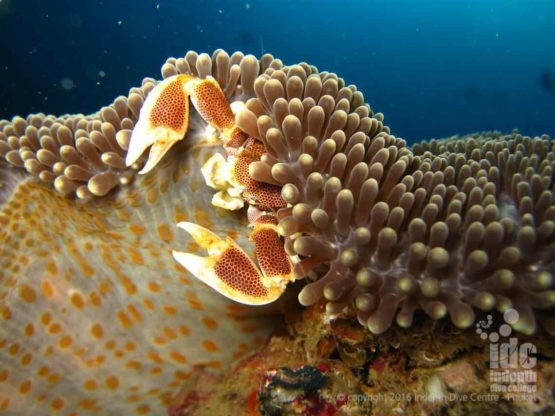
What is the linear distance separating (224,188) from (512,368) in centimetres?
237

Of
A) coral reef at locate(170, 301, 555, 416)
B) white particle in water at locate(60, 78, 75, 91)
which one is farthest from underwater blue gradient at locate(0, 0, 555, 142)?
coral reef at locate(170, 301, 555, 416)

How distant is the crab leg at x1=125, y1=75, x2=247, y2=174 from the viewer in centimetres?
225

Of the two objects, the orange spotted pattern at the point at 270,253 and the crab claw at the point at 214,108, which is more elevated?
the crab claw at the point at 214,108

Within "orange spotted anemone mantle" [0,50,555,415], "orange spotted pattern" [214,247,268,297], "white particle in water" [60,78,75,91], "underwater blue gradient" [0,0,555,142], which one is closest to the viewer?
"orange spotted anemone mantle" [0,50,555,415]

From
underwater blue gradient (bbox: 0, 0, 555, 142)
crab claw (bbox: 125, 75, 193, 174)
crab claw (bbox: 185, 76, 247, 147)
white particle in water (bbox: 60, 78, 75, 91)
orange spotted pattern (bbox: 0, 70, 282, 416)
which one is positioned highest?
underwater blue gradient (bbox: 0, 0, 555, 142)

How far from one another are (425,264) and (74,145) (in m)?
2.84

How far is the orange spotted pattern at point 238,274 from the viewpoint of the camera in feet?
7.31

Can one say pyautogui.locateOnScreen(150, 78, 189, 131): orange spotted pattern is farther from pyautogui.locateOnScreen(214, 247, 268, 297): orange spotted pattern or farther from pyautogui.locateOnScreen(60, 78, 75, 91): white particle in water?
pyautogui.locateOnScreen(60, 78, 75, 91): white particle in water

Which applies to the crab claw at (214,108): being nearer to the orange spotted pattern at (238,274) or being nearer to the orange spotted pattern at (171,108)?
the orange spotted pattern at (171,108)

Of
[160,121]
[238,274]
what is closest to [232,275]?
[238,274]

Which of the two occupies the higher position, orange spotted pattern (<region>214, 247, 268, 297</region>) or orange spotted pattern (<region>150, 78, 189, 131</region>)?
orange spotted pattern (<region>150, 78, 189, 131</region>)

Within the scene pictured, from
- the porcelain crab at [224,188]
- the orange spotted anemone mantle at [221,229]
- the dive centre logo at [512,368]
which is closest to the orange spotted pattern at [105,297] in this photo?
the orange spotted anemone mantle at [221,229]

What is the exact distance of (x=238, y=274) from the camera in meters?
2.26

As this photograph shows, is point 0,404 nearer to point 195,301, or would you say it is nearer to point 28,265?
point 28,265
